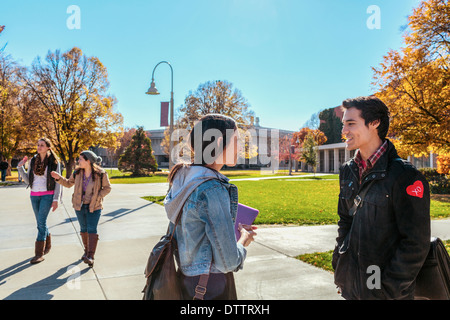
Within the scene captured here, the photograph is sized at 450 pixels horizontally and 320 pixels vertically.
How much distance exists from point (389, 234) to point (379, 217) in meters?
0.11

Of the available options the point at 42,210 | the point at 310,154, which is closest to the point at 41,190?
the point at 42,210

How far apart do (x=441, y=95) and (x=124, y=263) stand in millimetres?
12123

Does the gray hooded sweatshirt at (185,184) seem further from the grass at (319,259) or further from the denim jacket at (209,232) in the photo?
the grass at (319,259)

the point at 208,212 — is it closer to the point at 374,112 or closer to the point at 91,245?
the point at 374,112

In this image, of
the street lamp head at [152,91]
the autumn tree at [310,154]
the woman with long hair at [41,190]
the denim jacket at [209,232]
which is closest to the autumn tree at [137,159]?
the autumn tree at [310,154]

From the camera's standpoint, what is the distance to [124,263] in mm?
5086

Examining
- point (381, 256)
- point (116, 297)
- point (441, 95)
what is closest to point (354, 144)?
point (381, 256)

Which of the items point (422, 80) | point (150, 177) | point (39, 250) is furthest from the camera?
point (150, 177)

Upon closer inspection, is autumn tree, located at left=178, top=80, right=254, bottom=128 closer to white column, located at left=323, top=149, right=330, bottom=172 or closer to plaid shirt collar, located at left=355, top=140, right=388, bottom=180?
white column, located at left=323, top=149, right=330, bottom=172

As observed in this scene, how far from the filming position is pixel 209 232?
5.58 ft

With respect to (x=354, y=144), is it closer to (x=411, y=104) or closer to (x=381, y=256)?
(x=381, y=256)

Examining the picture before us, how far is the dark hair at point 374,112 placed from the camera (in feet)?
6.79
